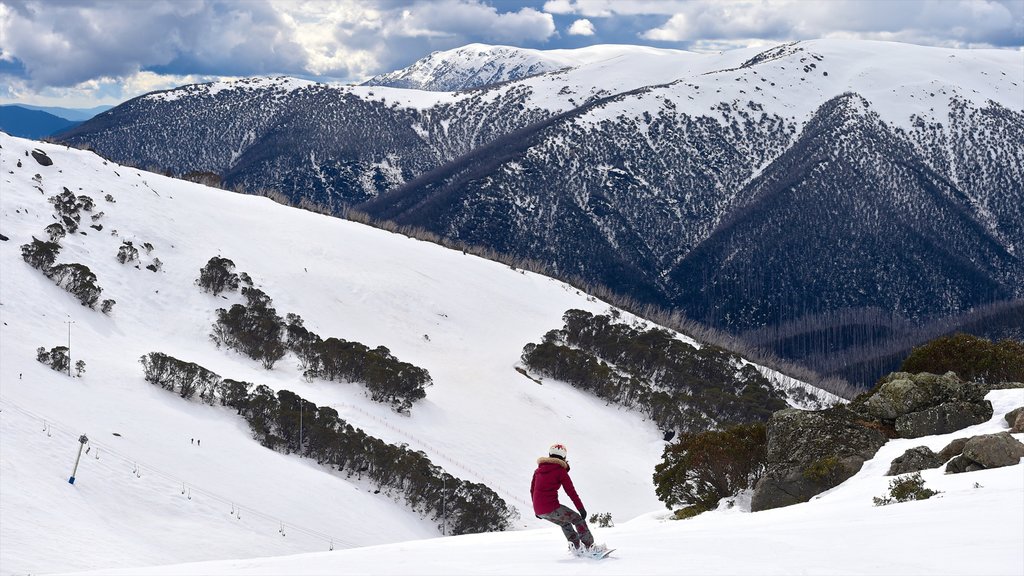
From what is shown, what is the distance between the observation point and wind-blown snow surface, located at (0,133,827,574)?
34188 mm

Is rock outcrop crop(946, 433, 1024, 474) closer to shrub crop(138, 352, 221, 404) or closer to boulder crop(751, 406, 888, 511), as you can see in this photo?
boulder crop(751, 406, 888, 511)

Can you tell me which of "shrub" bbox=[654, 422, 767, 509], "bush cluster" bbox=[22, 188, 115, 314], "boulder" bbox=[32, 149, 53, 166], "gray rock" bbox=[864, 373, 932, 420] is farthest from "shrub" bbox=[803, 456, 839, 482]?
"boulder" bbox=[32, 149, 53, 166]

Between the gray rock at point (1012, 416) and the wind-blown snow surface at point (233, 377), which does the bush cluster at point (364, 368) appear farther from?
the gray rock at point (1012, 416)

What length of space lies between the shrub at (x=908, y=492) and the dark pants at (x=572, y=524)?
27.3 ft

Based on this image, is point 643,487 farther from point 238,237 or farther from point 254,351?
point 238,237

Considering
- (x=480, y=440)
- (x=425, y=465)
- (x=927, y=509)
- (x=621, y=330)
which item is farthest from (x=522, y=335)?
(x=927, y=509)

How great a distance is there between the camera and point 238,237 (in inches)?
3777

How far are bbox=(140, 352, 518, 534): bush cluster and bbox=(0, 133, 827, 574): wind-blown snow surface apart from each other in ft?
4.66

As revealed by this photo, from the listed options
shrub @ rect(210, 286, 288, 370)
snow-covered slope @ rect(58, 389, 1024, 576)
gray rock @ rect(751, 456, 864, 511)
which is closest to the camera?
snow-covered slope @ rect(58, 389, 1024, 576)

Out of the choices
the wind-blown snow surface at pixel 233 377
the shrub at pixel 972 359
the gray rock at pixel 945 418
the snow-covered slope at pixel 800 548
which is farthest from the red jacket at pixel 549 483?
the shrub at pixel 972 359

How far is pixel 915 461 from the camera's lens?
72.7 ft

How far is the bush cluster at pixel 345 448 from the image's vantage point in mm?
51594

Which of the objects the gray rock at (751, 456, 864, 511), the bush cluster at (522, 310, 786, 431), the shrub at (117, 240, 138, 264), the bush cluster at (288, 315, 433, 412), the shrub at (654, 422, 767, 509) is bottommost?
the bush cluster at (522, 310, 786, 431)

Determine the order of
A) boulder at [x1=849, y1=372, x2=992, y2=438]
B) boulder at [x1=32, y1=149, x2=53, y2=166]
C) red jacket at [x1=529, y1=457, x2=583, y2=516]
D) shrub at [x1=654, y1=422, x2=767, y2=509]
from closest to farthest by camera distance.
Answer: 1. red jacket at [x1=529, y1=457, x2=583, y2=516]
2. boulder at [x1=849, y1=372, x2=992, y2=438]
3. shrub at [x1=654, y1=422, x2=767, y2=509]
4. boulder at [x1=32, y1=149, x2=53, y2=166]
